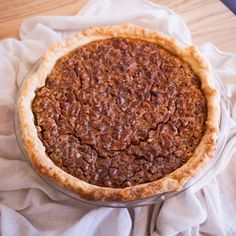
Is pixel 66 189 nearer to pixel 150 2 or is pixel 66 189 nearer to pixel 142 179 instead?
pixel 142 179

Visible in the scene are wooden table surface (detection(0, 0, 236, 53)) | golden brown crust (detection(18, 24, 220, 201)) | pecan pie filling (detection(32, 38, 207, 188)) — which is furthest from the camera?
wooden table surface (detection(0, 0, 236, 53))

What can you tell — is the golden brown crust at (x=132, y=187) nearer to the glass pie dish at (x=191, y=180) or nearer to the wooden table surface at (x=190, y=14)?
the glass pie dish at (x=191, y=180)

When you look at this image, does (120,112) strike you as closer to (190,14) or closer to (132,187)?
(132,187)

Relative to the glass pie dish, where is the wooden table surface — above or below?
above

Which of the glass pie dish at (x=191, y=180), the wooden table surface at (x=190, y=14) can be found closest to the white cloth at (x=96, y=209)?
the glass pie dish at (x=191, y=180)

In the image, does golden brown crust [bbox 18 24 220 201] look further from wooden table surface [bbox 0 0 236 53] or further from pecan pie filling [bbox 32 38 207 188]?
wooden table surface [bbox 0 0 236 53]

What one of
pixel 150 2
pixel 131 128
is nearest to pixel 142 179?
pixel 131 128

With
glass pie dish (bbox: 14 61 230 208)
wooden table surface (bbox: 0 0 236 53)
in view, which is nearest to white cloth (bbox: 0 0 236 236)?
glass pie dish (bbox: 14 61 230 208)
